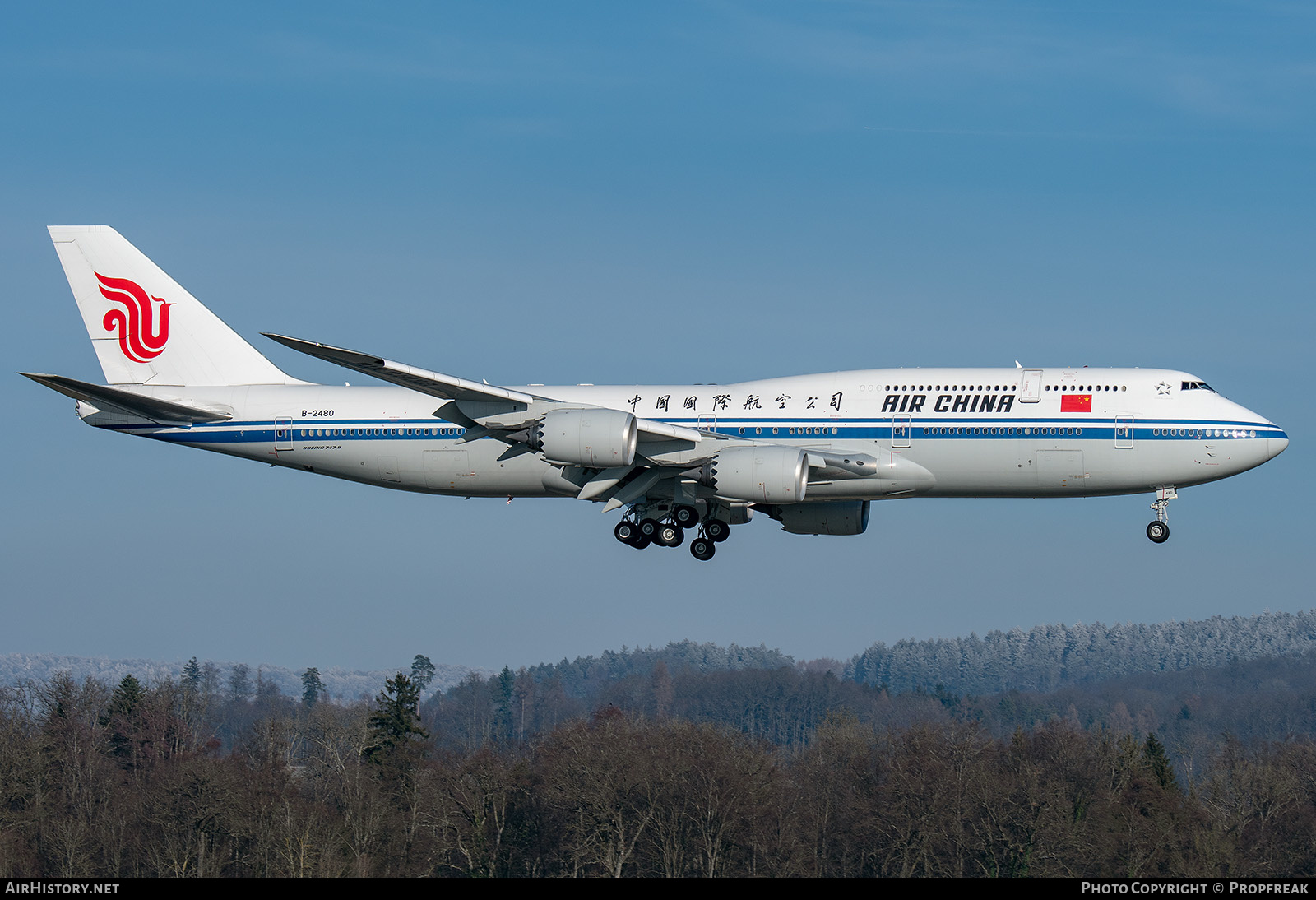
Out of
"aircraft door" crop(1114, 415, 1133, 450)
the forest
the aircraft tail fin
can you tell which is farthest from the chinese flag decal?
the forest

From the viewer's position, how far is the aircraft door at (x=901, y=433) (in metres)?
49.7

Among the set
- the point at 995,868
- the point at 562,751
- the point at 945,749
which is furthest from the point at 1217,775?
the point at 562,751

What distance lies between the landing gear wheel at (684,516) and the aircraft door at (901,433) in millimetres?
8215

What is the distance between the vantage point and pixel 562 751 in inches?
3873

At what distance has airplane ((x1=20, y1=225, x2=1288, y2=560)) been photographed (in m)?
48.8

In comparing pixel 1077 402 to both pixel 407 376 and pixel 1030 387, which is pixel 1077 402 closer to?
pixel 1030 387

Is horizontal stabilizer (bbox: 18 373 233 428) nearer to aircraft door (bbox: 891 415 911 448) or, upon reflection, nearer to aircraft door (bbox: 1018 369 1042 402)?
aircraft door (bbox: 891 415 911 448)

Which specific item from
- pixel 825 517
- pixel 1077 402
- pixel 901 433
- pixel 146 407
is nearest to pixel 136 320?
pixel 146 407

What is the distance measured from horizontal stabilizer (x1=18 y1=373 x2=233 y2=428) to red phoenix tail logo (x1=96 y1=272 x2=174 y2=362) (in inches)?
162

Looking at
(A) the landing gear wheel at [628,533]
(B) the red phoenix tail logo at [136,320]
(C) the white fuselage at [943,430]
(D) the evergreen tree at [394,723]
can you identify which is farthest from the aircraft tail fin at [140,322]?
(D) the evergreen tree at [394,723]

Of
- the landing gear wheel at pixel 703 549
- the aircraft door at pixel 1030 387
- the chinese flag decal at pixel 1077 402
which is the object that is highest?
the aircraft door at pixel 1030 387

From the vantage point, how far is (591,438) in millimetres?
47938

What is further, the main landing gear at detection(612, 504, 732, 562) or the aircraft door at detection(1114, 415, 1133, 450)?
the main landing gear at detection(612, 504, 732, 562)

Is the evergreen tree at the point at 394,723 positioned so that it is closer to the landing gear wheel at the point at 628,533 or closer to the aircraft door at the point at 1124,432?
the landing gear wheel at the point at 628,533
